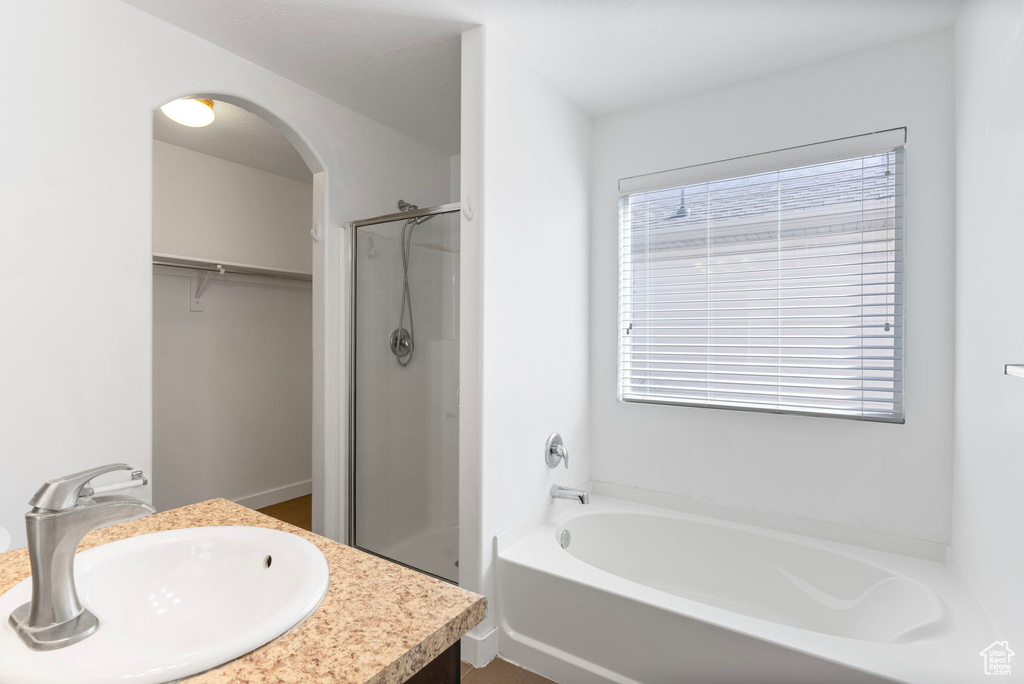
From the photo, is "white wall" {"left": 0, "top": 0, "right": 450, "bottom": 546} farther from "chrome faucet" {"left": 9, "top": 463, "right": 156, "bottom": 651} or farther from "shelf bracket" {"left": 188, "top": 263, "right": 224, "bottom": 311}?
"shelf bracket" {"left": 188, "top": 263, "right": 224, "bottom": 311}

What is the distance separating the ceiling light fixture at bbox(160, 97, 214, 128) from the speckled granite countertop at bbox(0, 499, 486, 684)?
1998 mm

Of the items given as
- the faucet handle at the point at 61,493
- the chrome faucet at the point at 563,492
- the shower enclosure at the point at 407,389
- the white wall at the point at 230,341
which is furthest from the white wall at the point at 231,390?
the faucet handle at the point at 61,493

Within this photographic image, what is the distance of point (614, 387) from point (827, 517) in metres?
1.05

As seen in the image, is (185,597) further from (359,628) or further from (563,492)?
(563,492)

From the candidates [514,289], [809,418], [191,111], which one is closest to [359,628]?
[514,289]

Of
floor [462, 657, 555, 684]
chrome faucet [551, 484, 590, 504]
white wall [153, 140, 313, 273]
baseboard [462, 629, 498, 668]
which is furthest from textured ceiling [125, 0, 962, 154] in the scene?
floor [462, 657, 555, 684]

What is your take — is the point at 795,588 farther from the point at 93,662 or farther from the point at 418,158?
the point at 418,158

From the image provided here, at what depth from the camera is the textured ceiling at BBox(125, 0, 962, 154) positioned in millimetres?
1865

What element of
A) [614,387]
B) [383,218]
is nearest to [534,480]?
[614,387]

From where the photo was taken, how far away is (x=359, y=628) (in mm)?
757

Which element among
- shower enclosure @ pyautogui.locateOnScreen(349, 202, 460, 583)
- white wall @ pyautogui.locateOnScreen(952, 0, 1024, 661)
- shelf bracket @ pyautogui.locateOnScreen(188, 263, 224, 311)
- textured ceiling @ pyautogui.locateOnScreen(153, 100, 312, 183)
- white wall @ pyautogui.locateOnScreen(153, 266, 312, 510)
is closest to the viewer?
white wall @ pyautogui.locateOnScreen(952, 0, 1024, 661)

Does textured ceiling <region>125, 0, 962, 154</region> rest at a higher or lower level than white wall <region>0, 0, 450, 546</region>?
higher

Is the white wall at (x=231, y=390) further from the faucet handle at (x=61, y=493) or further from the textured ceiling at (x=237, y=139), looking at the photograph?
the faucet handle at (x=61, y=493)

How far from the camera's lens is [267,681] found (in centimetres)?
64
